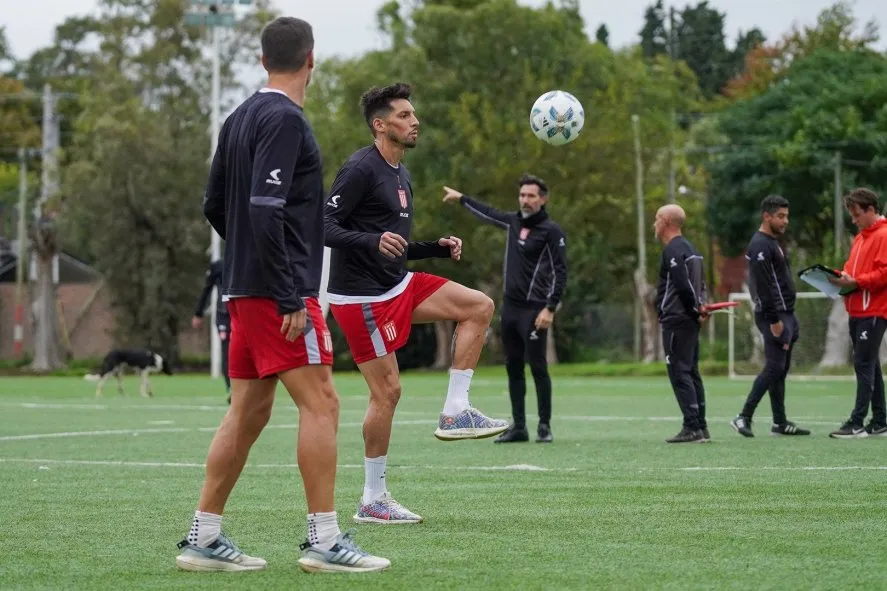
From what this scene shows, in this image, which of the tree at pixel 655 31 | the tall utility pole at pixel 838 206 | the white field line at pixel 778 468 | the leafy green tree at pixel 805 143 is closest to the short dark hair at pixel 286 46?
the white field line at pixel 778 468

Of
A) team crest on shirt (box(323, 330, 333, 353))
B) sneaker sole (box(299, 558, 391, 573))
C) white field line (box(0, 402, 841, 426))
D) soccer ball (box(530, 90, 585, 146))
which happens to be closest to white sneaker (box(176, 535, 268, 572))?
sneaker sole (box(299, 558, 391, 573))

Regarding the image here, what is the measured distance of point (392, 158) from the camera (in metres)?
8.53

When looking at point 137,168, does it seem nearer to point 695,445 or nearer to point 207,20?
point 207,20

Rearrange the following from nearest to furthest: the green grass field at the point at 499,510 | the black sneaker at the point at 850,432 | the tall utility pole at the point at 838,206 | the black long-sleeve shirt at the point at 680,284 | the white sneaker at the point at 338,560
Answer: the green grass field at the point at 499,510, the white sneaker at the point at 338,560, the black long-sleeve shirt at the point at 680,284, the black sneaker at the point at 850,432, the tall utility pole at the point at 838,206

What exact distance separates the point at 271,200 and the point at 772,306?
349 inches

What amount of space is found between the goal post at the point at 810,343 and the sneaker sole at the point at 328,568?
27.2 meters

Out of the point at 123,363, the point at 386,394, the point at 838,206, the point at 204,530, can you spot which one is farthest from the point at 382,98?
the point at 838,206

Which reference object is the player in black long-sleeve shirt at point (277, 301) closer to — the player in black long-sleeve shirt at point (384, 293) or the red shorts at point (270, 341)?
the red shorts at point (270, 341)

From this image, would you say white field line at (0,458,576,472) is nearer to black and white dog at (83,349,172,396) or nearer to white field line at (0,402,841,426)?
white field line at (0,402,841,426)

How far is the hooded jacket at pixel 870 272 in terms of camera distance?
13.5 meters

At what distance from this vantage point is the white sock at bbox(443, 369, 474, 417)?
8.30 metres

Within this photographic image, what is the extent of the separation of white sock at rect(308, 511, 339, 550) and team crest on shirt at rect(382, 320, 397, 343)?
2.31m

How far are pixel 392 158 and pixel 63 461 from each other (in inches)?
189

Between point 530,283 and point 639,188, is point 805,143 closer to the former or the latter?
point 639,188
